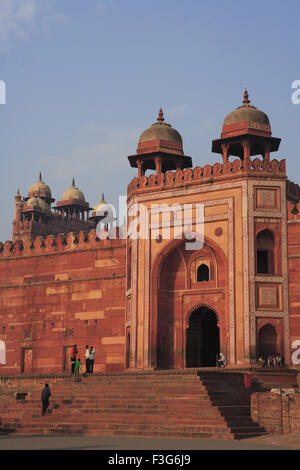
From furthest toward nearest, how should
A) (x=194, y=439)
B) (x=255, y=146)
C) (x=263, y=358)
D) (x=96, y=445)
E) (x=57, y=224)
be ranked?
(x=57, y=224)
(x=255, y=146)
(x=263, y=358)
(x=194, y=439)
(x=96, y=445)

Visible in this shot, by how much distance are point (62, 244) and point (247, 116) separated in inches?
316

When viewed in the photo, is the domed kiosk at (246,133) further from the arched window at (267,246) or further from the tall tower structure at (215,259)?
the arched window at (267,246)

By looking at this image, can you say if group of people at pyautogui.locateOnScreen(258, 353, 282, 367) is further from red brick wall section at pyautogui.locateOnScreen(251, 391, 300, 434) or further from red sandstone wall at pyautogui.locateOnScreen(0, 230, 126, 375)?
red sandstone wall at pyautogui.locateOnScreen(0, 230, 126, 375)

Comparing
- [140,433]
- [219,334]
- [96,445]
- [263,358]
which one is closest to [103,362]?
[219,334]

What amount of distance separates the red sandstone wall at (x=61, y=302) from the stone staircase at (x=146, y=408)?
4.59 m

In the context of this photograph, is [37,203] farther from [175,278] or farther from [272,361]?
[272,361]

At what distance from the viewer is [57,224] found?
5328cm

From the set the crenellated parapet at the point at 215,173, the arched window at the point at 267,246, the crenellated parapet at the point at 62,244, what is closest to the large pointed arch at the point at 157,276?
the arched window at the point at 267,246

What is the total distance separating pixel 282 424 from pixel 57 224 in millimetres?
39225

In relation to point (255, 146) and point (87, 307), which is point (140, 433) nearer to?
point (87, 307)

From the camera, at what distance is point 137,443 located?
1352 centimetres

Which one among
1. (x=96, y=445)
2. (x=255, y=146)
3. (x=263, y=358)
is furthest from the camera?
(x=255, y=146)

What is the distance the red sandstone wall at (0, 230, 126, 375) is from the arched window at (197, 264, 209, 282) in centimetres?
267

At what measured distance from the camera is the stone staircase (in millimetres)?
15656
